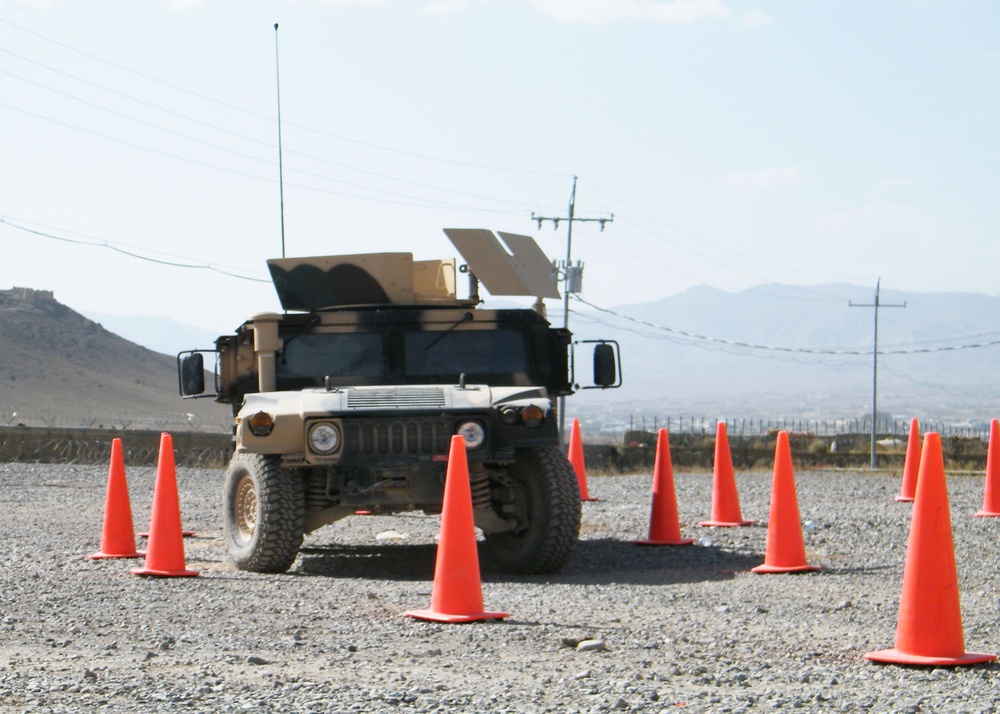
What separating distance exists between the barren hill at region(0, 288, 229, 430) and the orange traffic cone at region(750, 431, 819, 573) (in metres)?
55.5

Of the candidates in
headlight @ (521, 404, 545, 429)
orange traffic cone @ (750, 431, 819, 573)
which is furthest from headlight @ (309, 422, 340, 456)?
orange traffic cone @ (750, 431, 819, 573)

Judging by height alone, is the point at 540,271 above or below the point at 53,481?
above

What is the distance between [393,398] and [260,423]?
88 cm

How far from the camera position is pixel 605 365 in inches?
422

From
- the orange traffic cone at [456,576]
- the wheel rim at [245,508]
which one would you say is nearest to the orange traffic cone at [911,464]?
the wheel rim at [245,508]

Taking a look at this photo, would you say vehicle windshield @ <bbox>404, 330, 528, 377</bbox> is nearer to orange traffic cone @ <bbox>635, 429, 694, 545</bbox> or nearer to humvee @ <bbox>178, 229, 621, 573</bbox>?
humvee @ <bbox>178, 229, 621, 573</bbox>

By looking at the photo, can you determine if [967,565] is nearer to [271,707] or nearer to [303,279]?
[303,279]

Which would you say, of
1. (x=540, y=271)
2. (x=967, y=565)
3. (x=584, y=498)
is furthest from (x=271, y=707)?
(x=584, y=498)

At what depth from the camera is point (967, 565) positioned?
949 cm

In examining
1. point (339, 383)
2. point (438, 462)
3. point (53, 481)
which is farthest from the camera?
point (53, 481)

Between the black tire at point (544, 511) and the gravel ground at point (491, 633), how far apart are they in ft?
0.58

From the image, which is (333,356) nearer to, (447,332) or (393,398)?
(447,332)

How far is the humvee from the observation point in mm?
9102

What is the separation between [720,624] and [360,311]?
4291 millimetres
